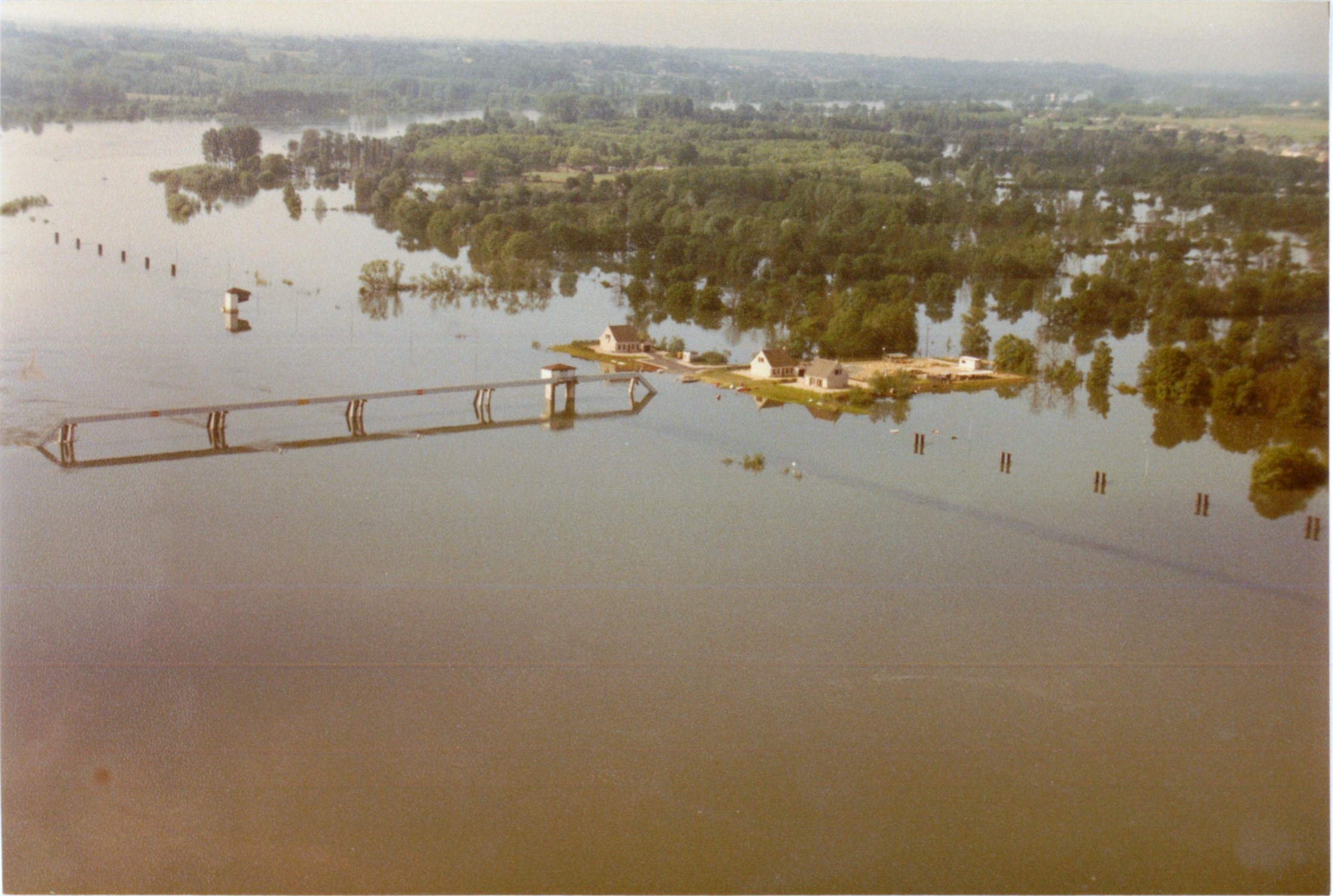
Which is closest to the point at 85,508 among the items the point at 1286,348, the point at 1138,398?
the point at 1138,398

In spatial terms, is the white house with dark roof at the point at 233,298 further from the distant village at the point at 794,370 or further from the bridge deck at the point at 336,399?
the bridge deck at the point at 336,399

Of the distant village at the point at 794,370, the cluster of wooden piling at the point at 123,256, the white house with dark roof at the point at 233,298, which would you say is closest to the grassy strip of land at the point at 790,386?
the distant village at the point at 794,370

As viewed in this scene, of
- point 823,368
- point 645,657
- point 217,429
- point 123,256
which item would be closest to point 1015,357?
point 823,368

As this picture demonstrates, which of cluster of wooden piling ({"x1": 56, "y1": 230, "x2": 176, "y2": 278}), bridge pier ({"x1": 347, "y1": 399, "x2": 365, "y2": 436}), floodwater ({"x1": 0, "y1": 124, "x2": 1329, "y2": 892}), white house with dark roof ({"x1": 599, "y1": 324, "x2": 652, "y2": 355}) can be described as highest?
cluster of wooden piling ({"x1": 56, "y1": 230, "x2": 176, "y2": 278})

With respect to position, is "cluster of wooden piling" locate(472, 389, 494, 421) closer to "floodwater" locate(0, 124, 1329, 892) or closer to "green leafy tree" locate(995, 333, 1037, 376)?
"floodwater" locate(0, 124, 1329, 892)

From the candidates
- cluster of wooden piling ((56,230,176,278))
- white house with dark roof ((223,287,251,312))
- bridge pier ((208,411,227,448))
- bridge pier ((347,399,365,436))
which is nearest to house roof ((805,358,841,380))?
bridge pier ((347,399,365,436))
